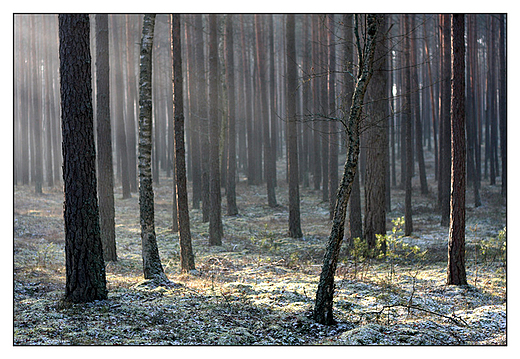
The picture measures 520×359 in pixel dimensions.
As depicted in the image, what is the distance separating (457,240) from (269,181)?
47.4 feet

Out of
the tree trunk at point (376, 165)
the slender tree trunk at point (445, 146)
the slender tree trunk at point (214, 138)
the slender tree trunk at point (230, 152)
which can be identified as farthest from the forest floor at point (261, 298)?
the slender tree trunk at point (230, 152)

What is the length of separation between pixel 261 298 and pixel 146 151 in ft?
12.6

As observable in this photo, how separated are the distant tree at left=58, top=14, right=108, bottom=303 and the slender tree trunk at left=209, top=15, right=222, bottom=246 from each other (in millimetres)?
7095

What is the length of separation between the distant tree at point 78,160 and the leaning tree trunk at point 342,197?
147 inches

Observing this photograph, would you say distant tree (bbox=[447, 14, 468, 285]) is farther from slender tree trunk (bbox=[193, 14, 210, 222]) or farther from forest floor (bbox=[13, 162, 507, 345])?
slender tree trunk (bbox=[193, 14, 210, 222])

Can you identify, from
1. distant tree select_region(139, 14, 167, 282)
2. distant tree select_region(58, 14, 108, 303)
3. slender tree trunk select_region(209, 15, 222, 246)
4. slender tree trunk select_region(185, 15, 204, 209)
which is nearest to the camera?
distant tree select_region(58, 14, 108, 303)

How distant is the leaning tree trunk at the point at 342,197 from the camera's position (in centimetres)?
598

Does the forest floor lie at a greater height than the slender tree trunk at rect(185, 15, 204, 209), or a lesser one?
lesser

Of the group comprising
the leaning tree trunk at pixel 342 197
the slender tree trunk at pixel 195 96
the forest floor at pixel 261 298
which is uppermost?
the slender tree trunk at pixel 195 96

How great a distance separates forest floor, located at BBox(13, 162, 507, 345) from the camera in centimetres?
548

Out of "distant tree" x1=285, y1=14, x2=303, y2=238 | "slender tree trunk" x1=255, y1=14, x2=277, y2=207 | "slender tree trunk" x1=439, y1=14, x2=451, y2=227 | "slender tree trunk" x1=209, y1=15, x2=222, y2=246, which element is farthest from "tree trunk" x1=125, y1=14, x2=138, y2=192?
"slender tree trunk" x1=439, y1=14, x2=451, y2=227

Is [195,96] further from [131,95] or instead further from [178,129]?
[131,95]

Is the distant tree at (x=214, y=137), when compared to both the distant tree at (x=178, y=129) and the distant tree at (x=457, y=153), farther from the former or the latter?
the distant tree at (x=457, y=153)

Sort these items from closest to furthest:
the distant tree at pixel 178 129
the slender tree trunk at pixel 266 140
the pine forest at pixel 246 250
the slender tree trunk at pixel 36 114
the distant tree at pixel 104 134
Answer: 1. the pine forest at pixel 246 250
2. the distant tree at pixel 178 129
3. the distant tree at pixel 104 134
4. the slender tree trunk at pixel 266 140
5. the slender tree trunk at pixel 36 114
